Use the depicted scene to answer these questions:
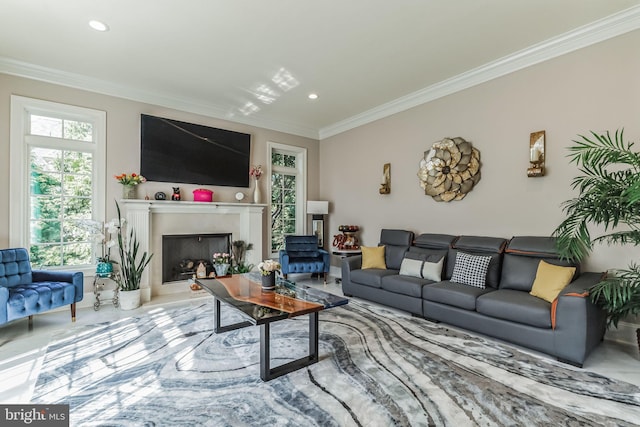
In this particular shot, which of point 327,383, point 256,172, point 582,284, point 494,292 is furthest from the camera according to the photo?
point 256,172

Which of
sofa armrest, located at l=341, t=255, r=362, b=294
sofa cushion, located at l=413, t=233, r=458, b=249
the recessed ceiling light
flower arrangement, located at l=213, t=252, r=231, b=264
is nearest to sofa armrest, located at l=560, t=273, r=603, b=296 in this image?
sofa cushion, located at l=413, t=233, r=458, b=249

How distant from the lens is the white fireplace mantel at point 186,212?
438 centimetres

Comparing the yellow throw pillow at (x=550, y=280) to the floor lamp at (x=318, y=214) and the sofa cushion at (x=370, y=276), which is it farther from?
the floor lamp at (x=318, y=214)

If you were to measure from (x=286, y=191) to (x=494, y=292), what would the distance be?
4228 mm

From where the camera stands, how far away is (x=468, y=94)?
410 centimetres

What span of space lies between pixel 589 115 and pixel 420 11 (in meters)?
2.07

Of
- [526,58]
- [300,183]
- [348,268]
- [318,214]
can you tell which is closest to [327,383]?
[348,268]

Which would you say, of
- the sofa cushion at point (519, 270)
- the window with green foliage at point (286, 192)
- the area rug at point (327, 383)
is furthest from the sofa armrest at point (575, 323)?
the window with green foliage at point (286, 192)

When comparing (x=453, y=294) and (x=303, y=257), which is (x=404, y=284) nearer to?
(x=453, y=294)

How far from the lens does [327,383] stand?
218 centimetres

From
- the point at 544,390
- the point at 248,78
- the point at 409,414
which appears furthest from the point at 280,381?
the point at 248,78

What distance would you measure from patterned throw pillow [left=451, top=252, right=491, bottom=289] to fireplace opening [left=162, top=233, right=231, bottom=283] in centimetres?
368

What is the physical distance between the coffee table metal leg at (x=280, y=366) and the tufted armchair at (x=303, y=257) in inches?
104

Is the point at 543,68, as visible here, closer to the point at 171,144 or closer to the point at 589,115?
the point at 589,115
